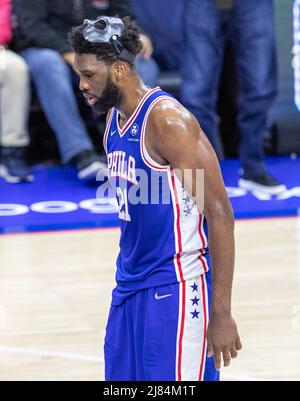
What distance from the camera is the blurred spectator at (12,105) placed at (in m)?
7.61

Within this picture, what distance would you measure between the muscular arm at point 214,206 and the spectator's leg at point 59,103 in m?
4.57

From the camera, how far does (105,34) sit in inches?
122

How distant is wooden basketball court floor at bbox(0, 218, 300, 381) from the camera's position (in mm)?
4426

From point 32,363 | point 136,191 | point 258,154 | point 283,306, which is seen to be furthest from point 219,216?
point 258,154

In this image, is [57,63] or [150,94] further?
[57,63]

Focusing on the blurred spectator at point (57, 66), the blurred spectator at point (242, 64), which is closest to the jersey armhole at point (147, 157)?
the blurred spectator at point (242, 64)

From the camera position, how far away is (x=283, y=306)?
511cm

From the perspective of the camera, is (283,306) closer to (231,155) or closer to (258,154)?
A: (258,154)

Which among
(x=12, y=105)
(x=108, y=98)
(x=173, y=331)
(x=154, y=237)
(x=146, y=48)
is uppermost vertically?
(x=108, y=98)

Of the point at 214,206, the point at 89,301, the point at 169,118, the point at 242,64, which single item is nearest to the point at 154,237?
the point at 214,206

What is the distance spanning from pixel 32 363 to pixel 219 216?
176cm

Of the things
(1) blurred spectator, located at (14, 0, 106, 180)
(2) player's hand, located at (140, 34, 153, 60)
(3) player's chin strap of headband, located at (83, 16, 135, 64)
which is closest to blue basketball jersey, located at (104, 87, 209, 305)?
(3) player's chin strap of headband, located at (83, 16, 135, 64)

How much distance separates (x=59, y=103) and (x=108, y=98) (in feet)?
14.8

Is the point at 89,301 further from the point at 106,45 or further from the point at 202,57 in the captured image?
the point at 202,57
